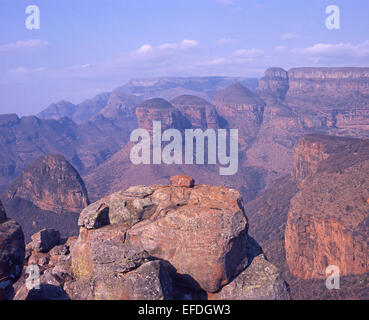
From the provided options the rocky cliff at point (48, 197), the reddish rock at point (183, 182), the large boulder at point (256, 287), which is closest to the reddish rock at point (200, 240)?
the large boulder at point (256, 287)

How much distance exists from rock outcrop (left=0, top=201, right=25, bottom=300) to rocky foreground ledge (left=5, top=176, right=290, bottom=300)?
875mm

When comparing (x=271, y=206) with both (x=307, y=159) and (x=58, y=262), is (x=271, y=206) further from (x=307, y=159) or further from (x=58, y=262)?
(x=58, y=262)

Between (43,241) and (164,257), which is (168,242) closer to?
(164,257)

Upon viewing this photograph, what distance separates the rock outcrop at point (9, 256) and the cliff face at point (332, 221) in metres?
49.0

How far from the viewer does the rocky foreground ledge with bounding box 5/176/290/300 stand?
52.0 feet

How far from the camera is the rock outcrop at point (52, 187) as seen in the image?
103 metres

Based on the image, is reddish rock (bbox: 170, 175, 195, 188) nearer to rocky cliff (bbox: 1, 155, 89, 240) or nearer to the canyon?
the canyon

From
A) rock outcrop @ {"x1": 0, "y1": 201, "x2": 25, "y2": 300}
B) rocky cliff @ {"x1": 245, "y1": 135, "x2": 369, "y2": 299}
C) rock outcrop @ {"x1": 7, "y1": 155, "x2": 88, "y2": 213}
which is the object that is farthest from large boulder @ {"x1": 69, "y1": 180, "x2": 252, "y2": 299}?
rock outcrop @ {"x1": 7, "y1": 155, "x2": 88, "y2": 213}

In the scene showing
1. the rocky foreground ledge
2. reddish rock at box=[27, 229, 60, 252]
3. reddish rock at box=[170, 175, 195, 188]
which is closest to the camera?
the rocky foreground ledge

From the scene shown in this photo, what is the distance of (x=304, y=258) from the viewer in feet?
209

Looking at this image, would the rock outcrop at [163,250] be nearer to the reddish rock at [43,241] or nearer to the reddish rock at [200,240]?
the reddish rock at [200,240]

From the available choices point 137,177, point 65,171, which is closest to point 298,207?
point 65,171

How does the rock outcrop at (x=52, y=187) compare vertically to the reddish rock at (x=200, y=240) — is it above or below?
below
